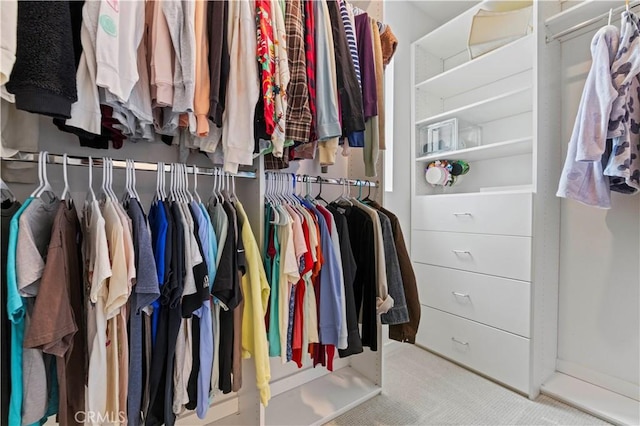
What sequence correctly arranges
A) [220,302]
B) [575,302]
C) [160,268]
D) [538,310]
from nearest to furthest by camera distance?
[160,268] → [220,302] → [538,310] → [575,302]

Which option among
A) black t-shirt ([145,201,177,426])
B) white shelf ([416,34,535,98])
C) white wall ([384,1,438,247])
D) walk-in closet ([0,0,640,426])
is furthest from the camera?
white wall ([384,1,438,247])

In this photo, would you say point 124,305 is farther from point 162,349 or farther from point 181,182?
point 181,182

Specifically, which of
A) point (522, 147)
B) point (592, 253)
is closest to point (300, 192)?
point (522, 147)

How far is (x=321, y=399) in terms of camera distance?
1.57 m

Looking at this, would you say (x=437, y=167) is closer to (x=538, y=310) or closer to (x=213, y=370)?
(x=538, y=310)

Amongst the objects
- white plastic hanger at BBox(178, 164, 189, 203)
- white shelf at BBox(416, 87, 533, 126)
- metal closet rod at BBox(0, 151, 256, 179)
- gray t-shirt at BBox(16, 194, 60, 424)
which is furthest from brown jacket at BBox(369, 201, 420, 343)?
gray t-shirt at BBox(16, 194, 60, 424)

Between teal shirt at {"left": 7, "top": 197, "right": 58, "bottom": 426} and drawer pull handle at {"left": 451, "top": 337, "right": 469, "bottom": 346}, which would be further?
drawer pull handle at {"left": 451, "top": 337, "right": 469, "bottom": 346}

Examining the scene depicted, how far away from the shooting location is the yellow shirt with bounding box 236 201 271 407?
1.07m

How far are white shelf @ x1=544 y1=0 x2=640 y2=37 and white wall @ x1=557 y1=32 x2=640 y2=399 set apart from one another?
12cm

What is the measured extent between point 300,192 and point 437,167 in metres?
1.09

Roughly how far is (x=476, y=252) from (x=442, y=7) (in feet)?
6.28

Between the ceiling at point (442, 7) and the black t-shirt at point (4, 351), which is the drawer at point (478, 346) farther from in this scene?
the ceiling at point (442, 7)

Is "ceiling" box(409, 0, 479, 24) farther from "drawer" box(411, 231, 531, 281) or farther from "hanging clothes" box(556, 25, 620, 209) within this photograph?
"drawer" box(411, 231, 531, 281)

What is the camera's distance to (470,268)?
1.85m
